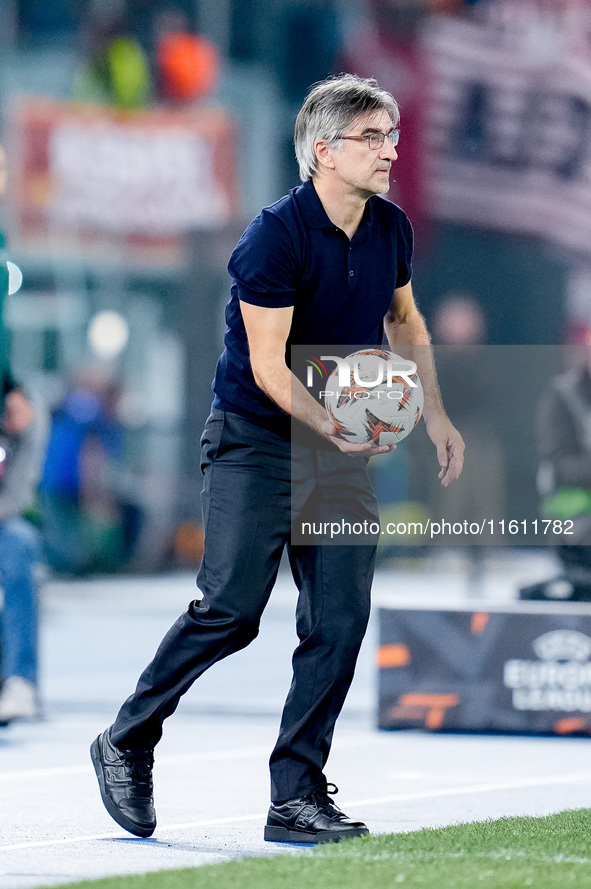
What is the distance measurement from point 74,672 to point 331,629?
5.45 metres

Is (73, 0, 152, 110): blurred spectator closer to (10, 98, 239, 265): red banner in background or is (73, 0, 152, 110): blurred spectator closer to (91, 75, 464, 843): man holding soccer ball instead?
(10, 98, 239, 265): red banner in background

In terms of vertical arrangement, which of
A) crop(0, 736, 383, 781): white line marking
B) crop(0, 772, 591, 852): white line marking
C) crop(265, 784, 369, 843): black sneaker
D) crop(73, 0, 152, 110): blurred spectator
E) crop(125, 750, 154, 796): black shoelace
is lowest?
crop(0, 736, 383, 781): white line marking

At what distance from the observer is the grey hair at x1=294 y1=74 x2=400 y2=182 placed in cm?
470

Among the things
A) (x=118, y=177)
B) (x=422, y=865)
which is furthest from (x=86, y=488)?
(x=422, y=865)

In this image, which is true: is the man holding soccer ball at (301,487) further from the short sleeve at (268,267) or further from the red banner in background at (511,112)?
the red banner in background at (511,112)

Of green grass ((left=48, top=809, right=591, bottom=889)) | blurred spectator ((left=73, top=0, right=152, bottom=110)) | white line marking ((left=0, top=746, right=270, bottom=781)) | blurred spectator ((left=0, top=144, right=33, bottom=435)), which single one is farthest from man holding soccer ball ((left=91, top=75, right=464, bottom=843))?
blurred spectator ((left=73, top=0, right=152, bottom=110))

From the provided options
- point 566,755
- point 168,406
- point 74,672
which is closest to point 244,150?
point 168,406

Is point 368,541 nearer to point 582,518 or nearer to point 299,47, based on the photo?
point 582,518

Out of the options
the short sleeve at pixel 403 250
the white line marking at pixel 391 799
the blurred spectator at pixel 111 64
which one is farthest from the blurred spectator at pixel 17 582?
the blurred spectator at pixel 111 64

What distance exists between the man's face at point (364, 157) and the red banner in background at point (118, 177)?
508 inches

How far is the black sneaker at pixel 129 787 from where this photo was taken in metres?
4.82

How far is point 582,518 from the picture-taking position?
29.8 feet

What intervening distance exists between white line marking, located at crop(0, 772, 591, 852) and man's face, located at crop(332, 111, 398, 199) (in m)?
2.04

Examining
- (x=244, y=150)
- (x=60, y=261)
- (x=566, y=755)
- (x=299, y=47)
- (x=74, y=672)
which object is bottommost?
(x=74, y=672)
